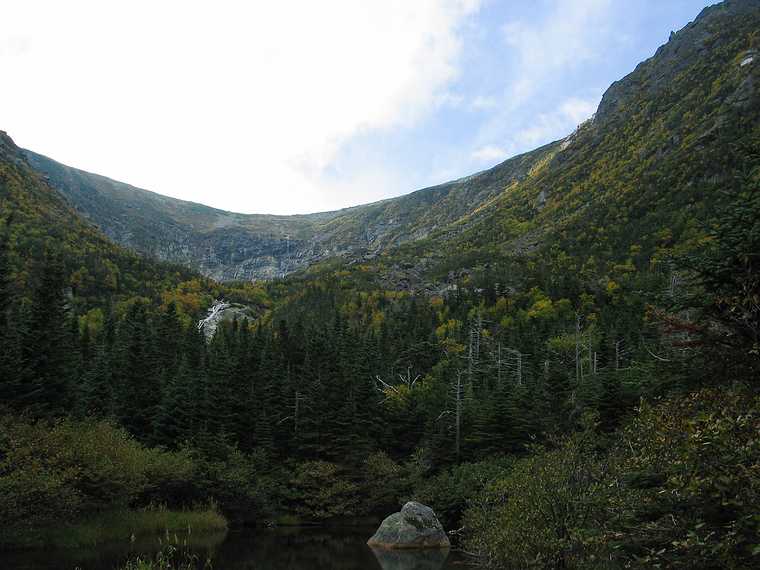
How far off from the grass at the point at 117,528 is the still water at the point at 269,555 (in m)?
1.03

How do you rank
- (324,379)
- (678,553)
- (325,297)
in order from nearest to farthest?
1. (678,553)
2. (324,379)
3. (325,297)

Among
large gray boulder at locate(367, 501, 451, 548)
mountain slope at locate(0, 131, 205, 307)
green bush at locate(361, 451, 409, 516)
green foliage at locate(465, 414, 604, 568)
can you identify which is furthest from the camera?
mountain slope at locate(0, 131, 205, 307)

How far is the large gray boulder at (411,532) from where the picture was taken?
1784 inches

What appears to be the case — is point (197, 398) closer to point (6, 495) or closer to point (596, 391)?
point (6, 495)

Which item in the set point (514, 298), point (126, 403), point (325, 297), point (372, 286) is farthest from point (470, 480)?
point (372, 286)

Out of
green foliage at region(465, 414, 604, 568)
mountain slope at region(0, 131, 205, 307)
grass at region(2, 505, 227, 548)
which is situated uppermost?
mountain slope at region(0, 131, 205, 307)

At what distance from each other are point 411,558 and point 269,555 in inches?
397

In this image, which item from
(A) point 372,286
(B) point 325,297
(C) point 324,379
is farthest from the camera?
(A) point 372,286

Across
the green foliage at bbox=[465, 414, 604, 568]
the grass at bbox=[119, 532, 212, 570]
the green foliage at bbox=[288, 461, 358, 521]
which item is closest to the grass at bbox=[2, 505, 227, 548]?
the grass at bbox=[119, 532, 212, 570]

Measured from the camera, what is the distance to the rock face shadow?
3653 centimetres

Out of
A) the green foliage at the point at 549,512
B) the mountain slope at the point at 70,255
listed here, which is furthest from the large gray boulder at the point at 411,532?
the mountain slope at the point at 70,255

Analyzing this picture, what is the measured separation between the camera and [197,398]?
60.3m

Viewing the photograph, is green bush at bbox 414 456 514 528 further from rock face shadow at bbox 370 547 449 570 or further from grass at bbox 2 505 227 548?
grass at bbox 2 505 227 548

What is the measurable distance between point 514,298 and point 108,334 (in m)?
91.9
